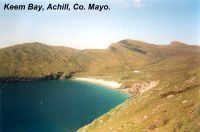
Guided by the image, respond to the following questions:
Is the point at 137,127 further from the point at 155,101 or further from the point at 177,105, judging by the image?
the point at 155,101

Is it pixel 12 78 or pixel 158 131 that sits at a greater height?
pixel 158 131

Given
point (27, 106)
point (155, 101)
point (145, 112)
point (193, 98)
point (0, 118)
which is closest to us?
point (193, 98)

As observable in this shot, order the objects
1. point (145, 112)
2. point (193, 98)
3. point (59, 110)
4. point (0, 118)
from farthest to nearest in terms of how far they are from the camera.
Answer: point (59, 110) → point (0, 118) → point (145, 112) → point (193, 98)

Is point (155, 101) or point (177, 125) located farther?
point (155, 101)

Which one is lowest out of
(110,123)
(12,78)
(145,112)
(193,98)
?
(12,78)

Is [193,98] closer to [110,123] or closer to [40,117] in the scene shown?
[110,123]

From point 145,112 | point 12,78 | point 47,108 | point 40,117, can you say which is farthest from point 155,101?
point 12,78

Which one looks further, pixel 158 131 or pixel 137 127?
pixel 137 127

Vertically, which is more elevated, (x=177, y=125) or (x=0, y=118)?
(x=177, y=125)

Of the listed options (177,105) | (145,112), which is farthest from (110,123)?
(177,105)
